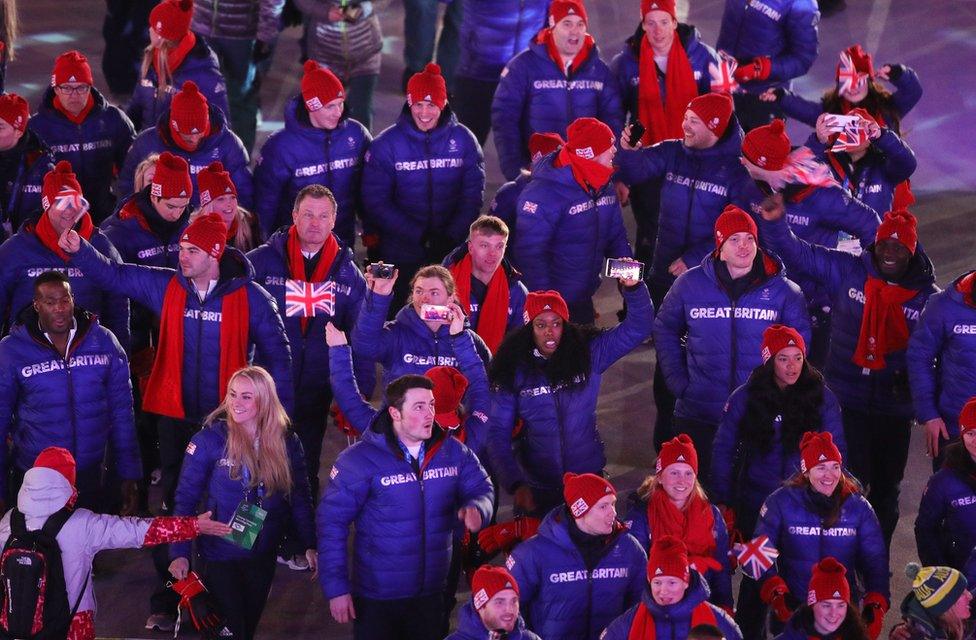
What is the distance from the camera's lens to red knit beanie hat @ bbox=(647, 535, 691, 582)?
749cm

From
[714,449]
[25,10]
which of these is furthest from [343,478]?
[25,10]

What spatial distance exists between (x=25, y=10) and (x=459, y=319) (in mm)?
10763

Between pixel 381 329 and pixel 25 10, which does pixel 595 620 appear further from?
pixel 25 10

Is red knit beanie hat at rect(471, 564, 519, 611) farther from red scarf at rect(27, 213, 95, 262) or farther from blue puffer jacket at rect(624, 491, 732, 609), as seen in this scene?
red scarf at rect(27, 213, 95, 262)

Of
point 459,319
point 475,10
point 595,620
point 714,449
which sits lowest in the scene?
point 595,620

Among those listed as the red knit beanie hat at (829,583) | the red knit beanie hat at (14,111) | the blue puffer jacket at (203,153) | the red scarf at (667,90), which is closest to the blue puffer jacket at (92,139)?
the blue puffer jacket at (203,153)

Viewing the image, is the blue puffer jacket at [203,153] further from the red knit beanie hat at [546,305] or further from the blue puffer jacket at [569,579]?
the blue puffer jacket at [569,579]

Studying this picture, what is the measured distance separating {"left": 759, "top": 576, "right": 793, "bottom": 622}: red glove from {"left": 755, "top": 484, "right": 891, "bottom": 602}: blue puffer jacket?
88mm

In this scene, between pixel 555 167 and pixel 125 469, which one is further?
pixel 555 167

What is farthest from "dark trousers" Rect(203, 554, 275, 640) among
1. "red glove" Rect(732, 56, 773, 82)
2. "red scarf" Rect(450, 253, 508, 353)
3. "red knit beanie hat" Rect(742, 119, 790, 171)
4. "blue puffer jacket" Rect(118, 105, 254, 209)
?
"red glove" Rect(732, 56, 773, 82)

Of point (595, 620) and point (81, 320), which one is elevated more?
point (81, 320)

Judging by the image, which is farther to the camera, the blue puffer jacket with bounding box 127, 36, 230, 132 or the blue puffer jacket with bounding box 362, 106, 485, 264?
the blue puffer jacket with bounding box 127, 36, 230, 132

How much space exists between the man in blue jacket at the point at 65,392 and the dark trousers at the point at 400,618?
1.43 m

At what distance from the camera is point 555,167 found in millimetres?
10219
